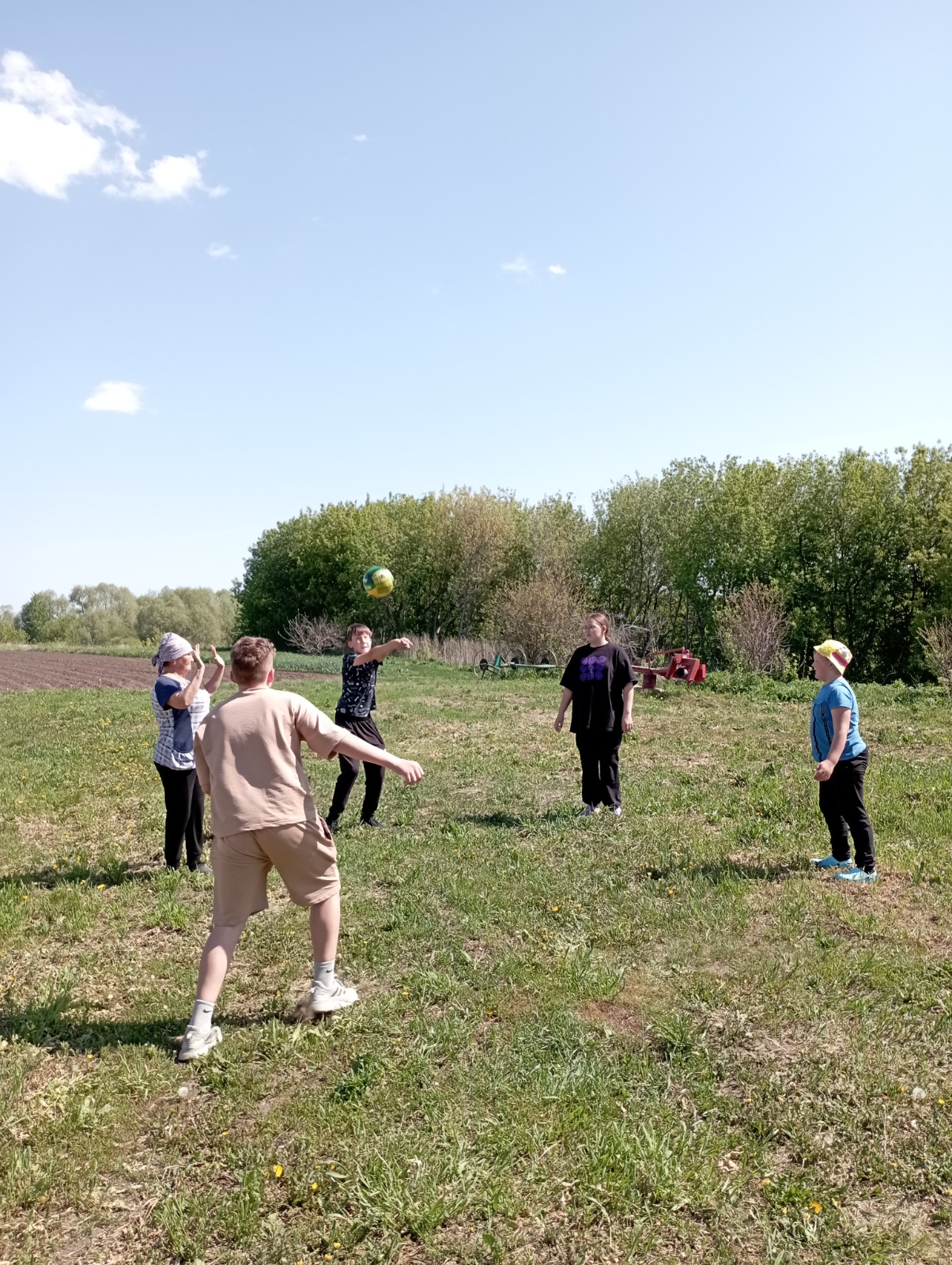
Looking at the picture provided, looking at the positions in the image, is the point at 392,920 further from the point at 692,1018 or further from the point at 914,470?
the point at 914,470

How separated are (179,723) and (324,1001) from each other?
3.08 meters

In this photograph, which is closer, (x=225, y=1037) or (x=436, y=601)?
(x=225, y=1037)

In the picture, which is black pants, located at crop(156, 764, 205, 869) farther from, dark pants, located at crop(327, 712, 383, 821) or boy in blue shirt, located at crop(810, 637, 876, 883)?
boy in blue shirt, located at crop(810, 637, 876, 883)

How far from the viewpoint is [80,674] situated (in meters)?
31.7

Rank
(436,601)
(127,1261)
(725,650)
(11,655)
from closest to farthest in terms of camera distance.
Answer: (127,1261)
(725,650)
(11,655)
(436,601)

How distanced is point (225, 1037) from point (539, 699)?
1600 centimetres

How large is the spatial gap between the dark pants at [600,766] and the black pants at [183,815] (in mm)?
3844

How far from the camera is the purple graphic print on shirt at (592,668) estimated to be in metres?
8.33

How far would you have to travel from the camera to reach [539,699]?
20172 millimetres

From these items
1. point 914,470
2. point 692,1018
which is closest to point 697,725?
point 692,1018

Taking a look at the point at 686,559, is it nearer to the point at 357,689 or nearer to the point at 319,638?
the point at 319,638

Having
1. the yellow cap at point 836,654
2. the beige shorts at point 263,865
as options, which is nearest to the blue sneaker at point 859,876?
the yellow cap at point 836,654

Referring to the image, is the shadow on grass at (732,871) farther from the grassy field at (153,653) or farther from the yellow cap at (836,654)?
the grassy field at (153,653)

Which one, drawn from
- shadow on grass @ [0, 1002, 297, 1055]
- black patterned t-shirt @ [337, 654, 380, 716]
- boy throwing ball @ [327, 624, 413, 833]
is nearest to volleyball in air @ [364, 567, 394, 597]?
boy throwing ball @ [327, 624, 413, 833]
